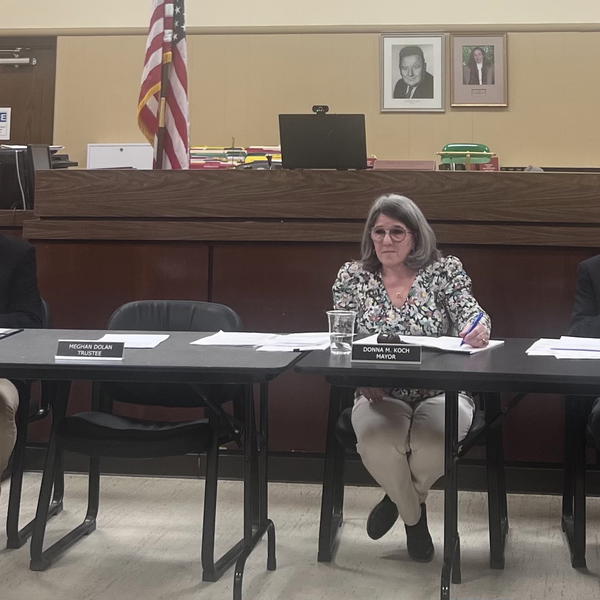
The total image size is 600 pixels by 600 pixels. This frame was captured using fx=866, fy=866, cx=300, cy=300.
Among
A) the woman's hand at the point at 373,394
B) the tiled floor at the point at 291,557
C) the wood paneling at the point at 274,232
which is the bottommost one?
the tiled floor at the point at 291,557

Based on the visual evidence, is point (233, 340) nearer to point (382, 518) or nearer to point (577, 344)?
point (382, 518)

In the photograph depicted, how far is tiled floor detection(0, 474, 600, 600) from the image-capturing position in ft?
7.78

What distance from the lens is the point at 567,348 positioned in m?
2.37

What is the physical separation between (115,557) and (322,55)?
14.0 feet

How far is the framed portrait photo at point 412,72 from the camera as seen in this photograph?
5863 mm

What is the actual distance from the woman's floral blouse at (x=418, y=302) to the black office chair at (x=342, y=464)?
0.85ft

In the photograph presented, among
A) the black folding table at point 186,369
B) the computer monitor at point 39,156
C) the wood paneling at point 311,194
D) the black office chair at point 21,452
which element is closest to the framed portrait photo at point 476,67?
the wood paneling at point 311,194

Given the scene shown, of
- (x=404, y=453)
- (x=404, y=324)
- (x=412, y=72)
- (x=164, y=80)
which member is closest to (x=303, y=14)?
(x=412, y=72)

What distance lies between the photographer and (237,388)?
108 inches

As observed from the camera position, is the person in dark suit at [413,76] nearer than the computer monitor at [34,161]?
No

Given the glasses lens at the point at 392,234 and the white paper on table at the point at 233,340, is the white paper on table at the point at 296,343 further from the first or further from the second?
the glasses lens at the point at 392,234

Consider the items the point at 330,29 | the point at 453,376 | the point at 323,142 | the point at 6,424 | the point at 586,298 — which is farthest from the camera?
the point at 330,29

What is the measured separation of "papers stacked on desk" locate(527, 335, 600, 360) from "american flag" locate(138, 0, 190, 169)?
209cm

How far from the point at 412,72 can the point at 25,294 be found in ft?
12.0
